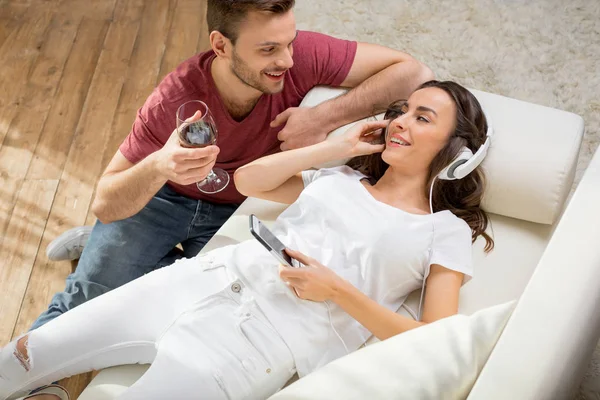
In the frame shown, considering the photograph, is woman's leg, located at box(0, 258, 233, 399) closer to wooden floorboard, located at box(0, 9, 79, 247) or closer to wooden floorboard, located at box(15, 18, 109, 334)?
wooden floorboard, located at box(15, 18, 109, 334)

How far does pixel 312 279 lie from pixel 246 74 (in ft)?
2.07

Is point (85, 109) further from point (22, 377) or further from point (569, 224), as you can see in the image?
point (569, 224)

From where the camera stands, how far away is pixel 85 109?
2955mm

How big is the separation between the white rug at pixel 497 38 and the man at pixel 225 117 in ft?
2.83

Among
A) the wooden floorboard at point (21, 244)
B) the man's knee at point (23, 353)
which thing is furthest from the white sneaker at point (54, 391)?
the wooden floorboard at point (21, 244)

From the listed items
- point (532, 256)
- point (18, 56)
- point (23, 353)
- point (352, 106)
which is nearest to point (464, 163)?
point (532, 256)

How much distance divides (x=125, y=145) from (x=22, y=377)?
0.71 m

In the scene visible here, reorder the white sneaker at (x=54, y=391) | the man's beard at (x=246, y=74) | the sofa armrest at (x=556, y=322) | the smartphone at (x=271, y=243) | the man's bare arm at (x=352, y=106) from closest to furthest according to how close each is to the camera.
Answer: the sofa armrest at (x=556, y=322), the smartphone at (x=271, y=243), the white sneaker at (x=54, y=391), the man's beard at (x=246, y=74), the man's bare arm at (x=352, y=106)

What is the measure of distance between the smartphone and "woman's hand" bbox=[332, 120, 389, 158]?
38 cm

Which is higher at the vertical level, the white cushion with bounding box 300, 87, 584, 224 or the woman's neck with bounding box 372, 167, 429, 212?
the white cushion with bounding box 300, 87, 584, 224

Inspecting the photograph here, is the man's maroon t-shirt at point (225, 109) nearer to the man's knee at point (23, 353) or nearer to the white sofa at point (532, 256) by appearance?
the white sofa at point (532, 256)

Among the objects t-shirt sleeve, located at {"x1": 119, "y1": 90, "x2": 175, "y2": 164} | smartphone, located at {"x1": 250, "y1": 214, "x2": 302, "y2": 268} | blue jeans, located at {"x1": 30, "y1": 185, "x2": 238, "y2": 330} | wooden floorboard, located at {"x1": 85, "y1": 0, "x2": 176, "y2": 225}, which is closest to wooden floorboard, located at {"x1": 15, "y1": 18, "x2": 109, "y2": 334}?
wooden floorboard, located at {"x1": 85, "y1": 0, "x2": 176, "y2": 225}

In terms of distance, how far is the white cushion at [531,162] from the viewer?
1878mm

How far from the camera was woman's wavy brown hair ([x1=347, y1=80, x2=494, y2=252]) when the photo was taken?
1912 mm
